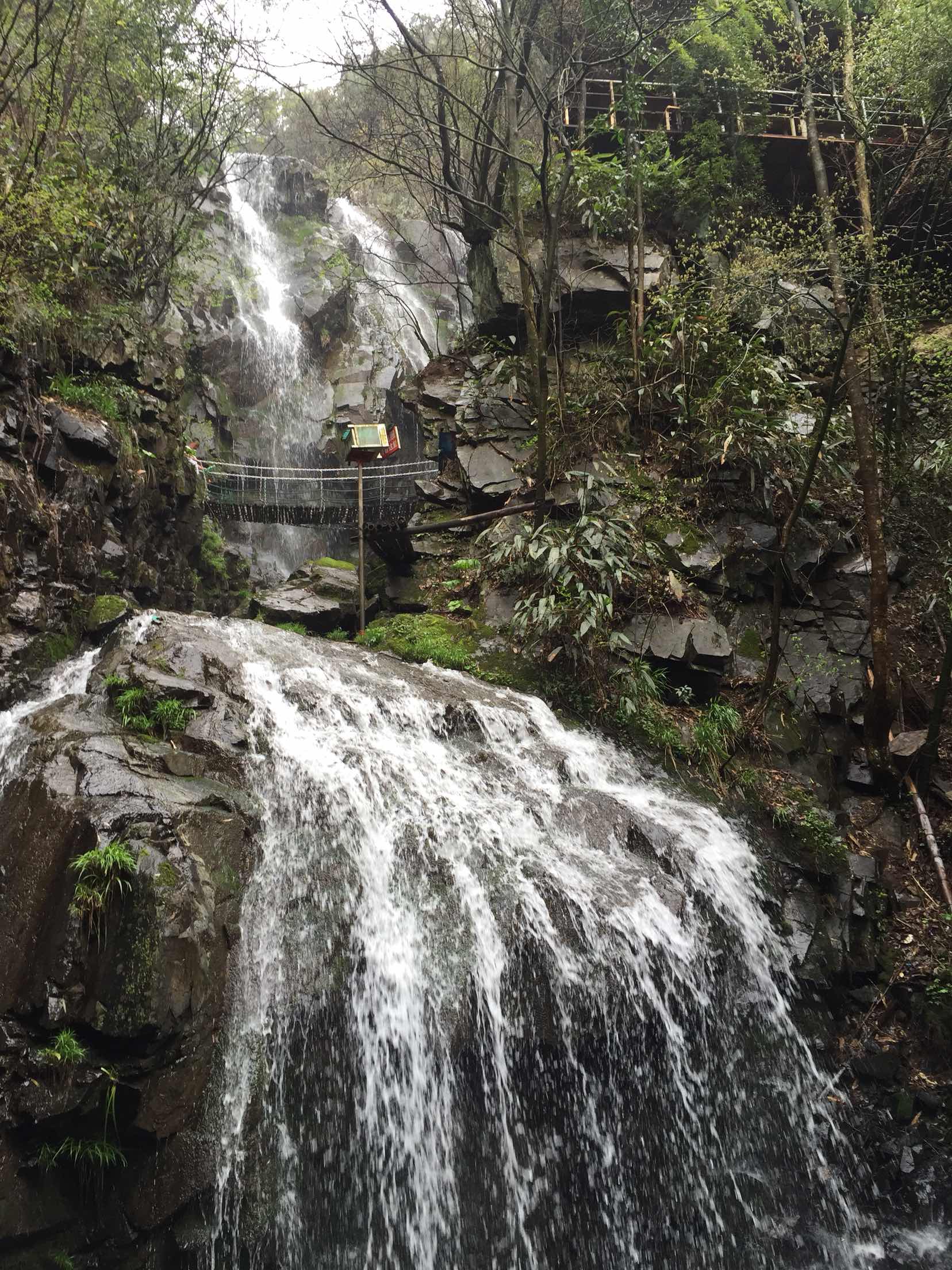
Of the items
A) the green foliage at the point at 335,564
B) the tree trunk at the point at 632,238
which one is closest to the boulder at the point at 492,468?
the tree trunk at the point at 632,238

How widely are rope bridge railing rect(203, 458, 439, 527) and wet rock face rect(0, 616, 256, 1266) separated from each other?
7.29 meters

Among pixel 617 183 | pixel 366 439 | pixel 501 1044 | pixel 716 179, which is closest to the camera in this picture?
pixel 501 1044

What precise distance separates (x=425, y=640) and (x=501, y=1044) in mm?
5452

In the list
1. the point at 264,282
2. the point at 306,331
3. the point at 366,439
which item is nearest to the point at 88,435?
the point at 366,439

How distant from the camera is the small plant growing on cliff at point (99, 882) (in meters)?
4.34

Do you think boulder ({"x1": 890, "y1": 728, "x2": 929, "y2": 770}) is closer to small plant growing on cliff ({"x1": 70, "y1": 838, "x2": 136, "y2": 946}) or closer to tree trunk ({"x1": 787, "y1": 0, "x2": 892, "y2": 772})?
tree trunk ({"x1": 787, "y1": 0, "x2": 892, "y2": 772})

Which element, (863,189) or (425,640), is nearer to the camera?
(863,189)

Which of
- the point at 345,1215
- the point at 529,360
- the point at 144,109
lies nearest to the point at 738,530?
the point at 529,360

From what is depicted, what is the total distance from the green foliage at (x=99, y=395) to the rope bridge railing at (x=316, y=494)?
247 cm

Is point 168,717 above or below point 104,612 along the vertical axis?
below

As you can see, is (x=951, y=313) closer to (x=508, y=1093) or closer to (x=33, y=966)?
(x=508, y=1093)

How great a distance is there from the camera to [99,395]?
10070 millimetres

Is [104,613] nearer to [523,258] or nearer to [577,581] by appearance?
[577,581]

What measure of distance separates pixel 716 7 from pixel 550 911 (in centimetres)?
1594
